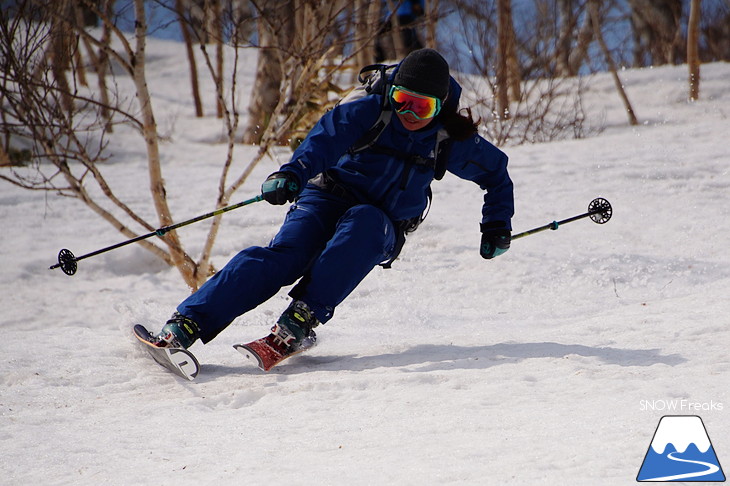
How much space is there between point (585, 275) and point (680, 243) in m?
0.95

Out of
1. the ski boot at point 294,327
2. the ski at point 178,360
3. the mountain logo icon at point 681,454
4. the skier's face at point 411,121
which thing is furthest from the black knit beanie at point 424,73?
the mountain logo icon at point 681,454

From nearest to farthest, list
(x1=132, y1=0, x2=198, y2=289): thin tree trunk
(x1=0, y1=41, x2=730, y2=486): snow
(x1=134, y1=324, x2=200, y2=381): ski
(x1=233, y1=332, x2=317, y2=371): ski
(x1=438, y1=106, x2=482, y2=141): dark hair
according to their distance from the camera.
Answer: (x1=0, y1=41, x2=730, y2=486): snow → (x1=134, y1=324, x2=200, y2=381): ski → (x1=233, y1=332, x2=317, y2=371): ski → (x1=438, y1=106, x2=482, y2=141): dark hair → (x1=132, y1=0, x2=198, y2=289): thin tree trunk

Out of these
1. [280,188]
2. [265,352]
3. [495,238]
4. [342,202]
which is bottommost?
[265,352]

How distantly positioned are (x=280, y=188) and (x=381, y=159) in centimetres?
57

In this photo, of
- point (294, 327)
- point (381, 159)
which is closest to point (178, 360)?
point (294, 327)

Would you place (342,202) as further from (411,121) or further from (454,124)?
(454,124)

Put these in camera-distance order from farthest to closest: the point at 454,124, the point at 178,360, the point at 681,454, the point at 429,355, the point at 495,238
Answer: the point at 495,238, the point at 454,124, the point at 429,355, the point at 178,360, the point at 681,454

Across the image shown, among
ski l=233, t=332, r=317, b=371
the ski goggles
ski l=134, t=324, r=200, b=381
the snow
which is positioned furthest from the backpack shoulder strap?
ski l=134, t=324, r=200, b=381

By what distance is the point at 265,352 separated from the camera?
11.0ft

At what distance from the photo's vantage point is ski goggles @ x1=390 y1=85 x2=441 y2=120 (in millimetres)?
3412

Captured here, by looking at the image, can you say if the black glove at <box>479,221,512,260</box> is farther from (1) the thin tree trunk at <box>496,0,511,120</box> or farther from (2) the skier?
(1) the thin tree trunk at <box>496,0,511,120</box>

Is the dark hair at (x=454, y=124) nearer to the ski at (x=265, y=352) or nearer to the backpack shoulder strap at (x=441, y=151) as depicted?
the backpack shoulder strap at (x=441, y=151)

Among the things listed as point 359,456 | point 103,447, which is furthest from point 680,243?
point 103,447

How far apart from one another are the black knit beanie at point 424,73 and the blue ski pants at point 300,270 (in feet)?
1.90
